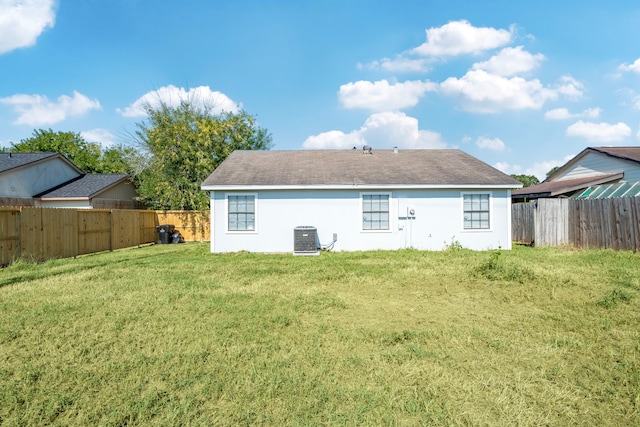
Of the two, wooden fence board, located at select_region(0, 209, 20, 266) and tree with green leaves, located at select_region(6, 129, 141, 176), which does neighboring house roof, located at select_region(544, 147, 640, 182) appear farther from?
tree with green leaves, located at select_region(6, 129, 141, 176)

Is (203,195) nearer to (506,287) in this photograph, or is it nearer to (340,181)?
(340,181)

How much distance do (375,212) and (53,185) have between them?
19.9m

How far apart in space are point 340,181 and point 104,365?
1018 centimetres

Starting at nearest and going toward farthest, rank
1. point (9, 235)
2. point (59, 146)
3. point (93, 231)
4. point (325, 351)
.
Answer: point (325, 351)
point (9, 235)
point (93, 231)
point (59, 146)

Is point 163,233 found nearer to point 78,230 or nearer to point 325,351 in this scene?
point 78,230

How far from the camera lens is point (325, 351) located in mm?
3883

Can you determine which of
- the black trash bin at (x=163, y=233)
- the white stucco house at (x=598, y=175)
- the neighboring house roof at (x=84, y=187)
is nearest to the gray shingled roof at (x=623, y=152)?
the white stucco house at (x=598, y=175)

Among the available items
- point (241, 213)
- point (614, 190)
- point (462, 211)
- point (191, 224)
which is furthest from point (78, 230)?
point (614, 190)

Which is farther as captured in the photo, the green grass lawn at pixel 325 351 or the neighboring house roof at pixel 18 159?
the neighboring house roof at pixel 18 159

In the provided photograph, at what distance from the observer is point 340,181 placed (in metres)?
12.9

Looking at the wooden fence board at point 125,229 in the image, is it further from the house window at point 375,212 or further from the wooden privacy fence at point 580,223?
the wooden privacy fence at point 580,223

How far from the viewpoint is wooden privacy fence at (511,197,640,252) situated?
35.4 ft

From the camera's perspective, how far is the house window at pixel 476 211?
13016 mm

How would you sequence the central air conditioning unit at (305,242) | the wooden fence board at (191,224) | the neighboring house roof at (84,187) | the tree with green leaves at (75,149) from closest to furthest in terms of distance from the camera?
the central air conditioning unit at (305,242) < the wooden fence board at (191,224) < the neighboring house roof at (84,187) < the tree with green leaves at (75,149)
